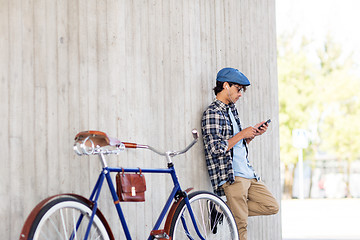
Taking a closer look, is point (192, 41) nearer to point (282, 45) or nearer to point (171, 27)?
point (171, 27)

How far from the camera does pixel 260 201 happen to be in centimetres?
451

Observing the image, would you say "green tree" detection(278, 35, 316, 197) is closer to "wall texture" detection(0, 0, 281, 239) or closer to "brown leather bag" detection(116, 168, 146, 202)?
"wall texture" detection(0, 0, 281, 239)

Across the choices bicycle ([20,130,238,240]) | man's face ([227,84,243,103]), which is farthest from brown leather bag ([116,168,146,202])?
man's face ([227,84,243,103])

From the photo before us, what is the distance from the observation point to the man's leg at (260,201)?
4.51 meters

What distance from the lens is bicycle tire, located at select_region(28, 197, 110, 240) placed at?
2684 mm

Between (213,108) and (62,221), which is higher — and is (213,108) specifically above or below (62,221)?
above

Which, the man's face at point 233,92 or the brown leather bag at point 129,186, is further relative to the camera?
the man's face at point 233,92

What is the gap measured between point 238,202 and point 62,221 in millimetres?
1634

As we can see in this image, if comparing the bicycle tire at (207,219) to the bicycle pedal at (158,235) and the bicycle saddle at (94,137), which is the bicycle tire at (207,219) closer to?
the bicycle pedal at (158,235)

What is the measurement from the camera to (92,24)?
3668 millimetres

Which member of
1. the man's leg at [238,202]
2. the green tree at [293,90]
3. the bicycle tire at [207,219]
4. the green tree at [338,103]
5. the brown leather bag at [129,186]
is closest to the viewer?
the brown leather bag at [129,186]

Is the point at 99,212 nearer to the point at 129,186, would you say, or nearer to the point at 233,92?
the point at 129,186

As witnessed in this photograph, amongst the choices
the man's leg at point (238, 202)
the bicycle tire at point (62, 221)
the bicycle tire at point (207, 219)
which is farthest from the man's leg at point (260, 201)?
the bicycle tire at point (62, 221)

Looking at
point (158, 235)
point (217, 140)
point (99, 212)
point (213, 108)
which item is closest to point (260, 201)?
point (217, 140)
